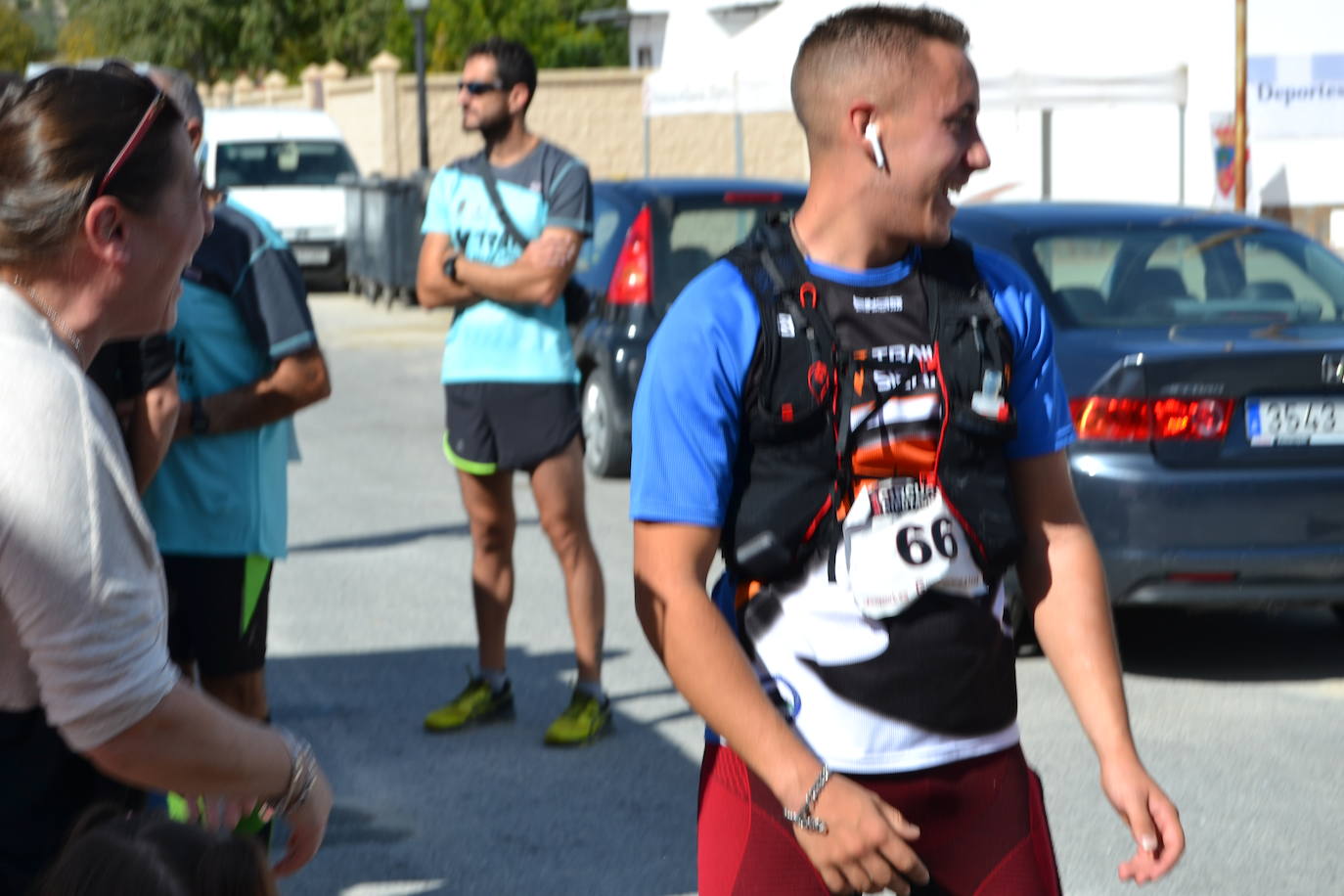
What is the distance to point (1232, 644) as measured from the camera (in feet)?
23.4

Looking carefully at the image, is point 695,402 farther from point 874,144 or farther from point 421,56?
point 421,56

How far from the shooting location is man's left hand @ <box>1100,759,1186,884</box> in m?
2.58

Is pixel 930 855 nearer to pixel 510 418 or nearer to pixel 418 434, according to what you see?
pixel 510 418

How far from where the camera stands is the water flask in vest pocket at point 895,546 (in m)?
2.49

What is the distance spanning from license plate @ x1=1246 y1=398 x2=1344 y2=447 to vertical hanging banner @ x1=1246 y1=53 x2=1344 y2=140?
34.0ft

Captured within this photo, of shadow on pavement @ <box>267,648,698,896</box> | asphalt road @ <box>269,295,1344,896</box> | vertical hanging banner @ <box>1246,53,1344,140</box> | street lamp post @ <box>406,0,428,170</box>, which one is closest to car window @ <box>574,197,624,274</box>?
asphalt road @ <box>269,295,1344,896</box>

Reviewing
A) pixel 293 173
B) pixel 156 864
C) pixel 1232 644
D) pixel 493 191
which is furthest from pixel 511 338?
pixel 293 173

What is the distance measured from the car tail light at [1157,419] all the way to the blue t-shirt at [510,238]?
1.75 metres

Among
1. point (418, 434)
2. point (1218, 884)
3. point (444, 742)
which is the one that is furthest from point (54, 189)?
point (418, 434)

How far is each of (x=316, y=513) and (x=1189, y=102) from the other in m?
19.0

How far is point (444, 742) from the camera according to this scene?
5.86 metres

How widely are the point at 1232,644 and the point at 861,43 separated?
5.16 metres

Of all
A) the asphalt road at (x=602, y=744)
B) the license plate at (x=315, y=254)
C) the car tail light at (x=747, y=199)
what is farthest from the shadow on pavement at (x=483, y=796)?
the license plate at (x=315, y=254)

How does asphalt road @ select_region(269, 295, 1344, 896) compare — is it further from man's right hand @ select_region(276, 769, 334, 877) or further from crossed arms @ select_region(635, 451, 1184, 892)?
man's right hand @ select_region(276, 769, 334, 877)
